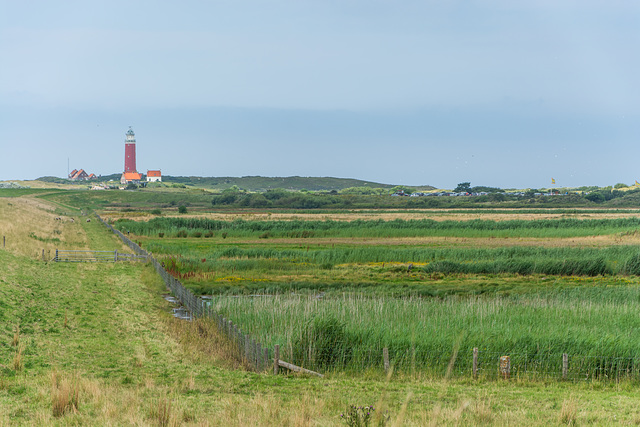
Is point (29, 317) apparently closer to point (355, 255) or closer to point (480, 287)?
point (480, 287)

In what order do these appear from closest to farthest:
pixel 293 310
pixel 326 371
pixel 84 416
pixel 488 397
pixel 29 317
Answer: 1. pixel 84 416
2. pixel 488 397
3. pixel 326 371
4. pixel 29 317
5. pixel 293 310

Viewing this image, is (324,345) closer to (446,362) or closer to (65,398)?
(446,362)

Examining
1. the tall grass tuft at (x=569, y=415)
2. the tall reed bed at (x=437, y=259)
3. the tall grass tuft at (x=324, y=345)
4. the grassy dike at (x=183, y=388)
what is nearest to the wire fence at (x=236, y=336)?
the grassy dike at (x=183, y=388)

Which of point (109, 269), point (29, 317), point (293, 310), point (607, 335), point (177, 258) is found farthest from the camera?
point (177, 258)

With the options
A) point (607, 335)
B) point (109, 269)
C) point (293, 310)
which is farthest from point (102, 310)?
point (607, 335)

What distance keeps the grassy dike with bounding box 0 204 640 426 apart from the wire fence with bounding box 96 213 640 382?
53cm

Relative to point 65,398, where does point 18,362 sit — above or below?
below

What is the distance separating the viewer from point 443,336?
1509 centimetres

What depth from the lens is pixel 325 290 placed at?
28.9m

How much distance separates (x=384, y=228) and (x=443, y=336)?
49146 millimetres

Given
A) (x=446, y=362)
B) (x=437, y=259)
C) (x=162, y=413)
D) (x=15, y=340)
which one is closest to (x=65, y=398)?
(x=162, y=413)

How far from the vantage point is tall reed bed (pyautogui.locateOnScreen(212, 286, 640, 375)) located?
1423 cm

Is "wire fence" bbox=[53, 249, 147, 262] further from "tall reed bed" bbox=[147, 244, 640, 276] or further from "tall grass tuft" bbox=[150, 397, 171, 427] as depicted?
"tall grass tuft" bbox=[150, 397, 171, 427]

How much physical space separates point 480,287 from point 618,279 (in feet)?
30.6
